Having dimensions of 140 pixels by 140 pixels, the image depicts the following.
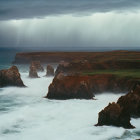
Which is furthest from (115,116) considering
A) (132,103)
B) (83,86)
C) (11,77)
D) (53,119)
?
(11,77)

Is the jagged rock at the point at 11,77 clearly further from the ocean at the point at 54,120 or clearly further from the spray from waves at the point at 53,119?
the spray from waves at the point at 53,119

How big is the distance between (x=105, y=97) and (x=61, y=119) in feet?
51.1

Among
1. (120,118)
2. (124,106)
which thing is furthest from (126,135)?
(124,106)

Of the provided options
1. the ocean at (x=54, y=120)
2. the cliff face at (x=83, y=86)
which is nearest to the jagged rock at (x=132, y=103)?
the ocean at (x=54, y=120)

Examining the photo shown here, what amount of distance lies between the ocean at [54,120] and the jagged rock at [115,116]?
2.56 ft

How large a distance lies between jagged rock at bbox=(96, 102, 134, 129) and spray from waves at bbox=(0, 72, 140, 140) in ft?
2.93

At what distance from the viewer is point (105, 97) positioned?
58.9 m

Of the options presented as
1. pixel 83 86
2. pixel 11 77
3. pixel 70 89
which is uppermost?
pixel 83 86

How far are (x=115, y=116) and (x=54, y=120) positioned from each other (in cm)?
879

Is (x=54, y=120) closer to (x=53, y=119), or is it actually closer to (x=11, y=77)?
(x=53, y=119)

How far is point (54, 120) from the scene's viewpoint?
4459cm

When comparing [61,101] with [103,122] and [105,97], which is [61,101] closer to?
[105,97]

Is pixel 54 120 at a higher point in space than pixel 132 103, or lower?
lower

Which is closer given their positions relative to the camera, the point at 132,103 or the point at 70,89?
the point at 132,103
